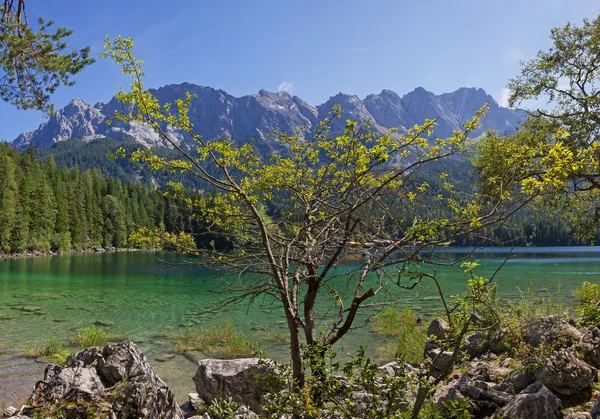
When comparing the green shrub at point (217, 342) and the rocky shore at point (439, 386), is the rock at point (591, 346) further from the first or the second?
the green shrub at point (217, 342)

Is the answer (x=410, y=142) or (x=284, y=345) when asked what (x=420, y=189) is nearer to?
(x=410, y=142)

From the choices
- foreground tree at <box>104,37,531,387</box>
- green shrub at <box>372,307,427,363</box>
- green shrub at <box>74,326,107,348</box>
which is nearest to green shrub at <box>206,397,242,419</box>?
foreground tree at <box>104,37,531,387</box>

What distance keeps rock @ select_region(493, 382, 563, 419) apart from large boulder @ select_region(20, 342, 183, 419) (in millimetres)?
4721

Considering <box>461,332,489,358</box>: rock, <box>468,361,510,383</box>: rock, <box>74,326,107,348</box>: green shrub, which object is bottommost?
<box>74,326,107,348</box>: green shrub

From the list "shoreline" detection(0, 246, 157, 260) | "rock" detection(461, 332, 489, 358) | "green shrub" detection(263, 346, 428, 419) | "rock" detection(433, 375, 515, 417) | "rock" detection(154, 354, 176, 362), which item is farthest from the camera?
"shoreline" detection(0, 246, 157, 260)

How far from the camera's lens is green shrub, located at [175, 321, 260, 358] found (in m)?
14.7

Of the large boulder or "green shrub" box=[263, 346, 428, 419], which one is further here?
the large boulder

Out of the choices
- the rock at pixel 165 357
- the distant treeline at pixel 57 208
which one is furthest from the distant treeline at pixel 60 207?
the rock at pixel 165 357

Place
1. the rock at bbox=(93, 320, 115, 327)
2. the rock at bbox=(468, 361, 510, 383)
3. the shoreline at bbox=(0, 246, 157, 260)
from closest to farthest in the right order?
1. the rock at bbox=(468, 361, 510, 383)
2. the rock at bbox=(93, 320, 115, 327)
3. the shoreline at bbox=(0, 246, 157, 260)

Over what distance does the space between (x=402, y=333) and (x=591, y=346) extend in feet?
31.1

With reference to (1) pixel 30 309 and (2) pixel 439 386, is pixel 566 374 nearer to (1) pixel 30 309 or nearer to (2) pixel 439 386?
(2) pixel 439 386

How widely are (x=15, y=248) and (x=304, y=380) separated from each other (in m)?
83.2

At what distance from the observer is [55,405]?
4.83m

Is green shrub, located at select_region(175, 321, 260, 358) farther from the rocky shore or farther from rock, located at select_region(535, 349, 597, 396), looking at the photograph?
rock, located at select_region(535, 349, 597, 396)
